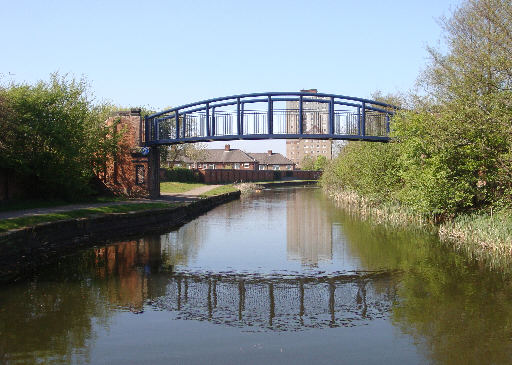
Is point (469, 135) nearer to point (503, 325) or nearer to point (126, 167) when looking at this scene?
point (503, 325)

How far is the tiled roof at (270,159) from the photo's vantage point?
396 feet

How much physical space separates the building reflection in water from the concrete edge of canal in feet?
19.0

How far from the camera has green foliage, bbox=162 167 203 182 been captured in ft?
196

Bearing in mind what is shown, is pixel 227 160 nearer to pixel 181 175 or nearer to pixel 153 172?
pixel 181 175

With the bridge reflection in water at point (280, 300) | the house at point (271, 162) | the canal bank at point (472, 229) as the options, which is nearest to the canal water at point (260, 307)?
the bridge reflection in water at point (280, 300)

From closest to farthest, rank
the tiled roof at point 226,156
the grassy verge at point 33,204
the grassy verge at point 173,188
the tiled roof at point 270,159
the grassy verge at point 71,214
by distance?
the grassy verge at point 71,214, the grassy verge at point 33,204, the grassy verge at point 173,188, the tiled roof at point 226,156, the tiled roof at point 270,159

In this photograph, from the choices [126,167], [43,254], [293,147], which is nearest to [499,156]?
[43,254]

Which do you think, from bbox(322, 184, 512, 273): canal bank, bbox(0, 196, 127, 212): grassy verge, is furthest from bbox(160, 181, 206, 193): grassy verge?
bbox(322, 184, 512, 273): canal bank

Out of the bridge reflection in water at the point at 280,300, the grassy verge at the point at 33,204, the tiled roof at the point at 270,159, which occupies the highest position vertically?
the tiled roof at the point at 270,159

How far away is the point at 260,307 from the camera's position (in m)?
10.9

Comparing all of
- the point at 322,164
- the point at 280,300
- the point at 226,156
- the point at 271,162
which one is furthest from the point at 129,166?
the point at 271,162

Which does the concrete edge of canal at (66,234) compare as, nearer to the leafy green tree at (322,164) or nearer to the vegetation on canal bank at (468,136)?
the vegetation on canal bank at (468,136)

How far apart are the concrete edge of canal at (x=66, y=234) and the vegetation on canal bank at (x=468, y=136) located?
10.7m

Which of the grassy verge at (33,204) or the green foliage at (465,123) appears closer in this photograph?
the green foliage at (465,123)
